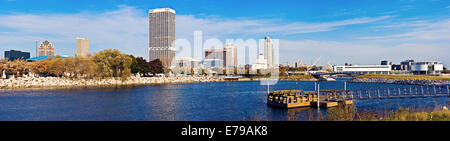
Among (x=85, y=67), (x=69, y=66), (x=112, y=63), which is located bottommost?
(x=85, y=67)

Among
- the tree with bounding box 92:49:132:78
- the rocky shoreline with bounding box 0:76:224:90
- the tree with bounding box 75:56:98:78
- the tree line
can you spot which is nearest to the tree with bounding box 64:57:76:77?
the tree line

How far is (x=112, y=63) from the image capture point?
97.0 m

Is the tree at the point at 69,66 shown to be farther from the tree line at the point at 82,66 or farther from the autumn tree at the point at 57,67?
the autumn tree at the point at 57,67

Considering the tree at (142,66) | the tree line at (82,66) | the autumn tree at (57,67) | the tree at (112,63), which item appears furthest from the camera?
the tree at (142,66)

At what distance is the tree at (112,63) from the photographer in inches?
3762

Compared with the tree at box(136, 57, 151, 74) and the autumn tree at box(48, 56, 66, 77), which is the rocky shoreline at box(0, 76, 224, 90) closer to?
the autumn tree at box(48, 56, 66, 77)

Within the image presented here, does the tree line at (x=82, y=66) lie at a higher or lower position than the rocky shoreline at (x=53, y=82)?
higher

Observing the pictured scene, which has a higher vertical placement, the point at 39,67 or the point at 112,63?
the point at 112,63

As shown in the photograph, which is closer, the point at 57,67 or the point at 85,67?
the point at 85,67

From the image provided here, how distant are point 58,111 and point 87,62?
201 ft

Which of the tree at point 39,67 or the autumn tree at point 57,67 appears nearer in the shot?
the autumn tree at point 57,67

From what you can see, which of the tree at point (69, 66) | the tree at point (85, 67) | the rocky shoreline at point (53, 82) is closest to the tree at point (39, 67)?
the tree at point (69, 66)

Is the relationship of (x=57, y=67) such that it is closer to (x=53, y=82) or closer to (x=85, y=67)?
(x=85, y=67)

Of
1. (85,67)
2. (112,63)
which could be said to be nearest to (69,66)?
(85,67)
